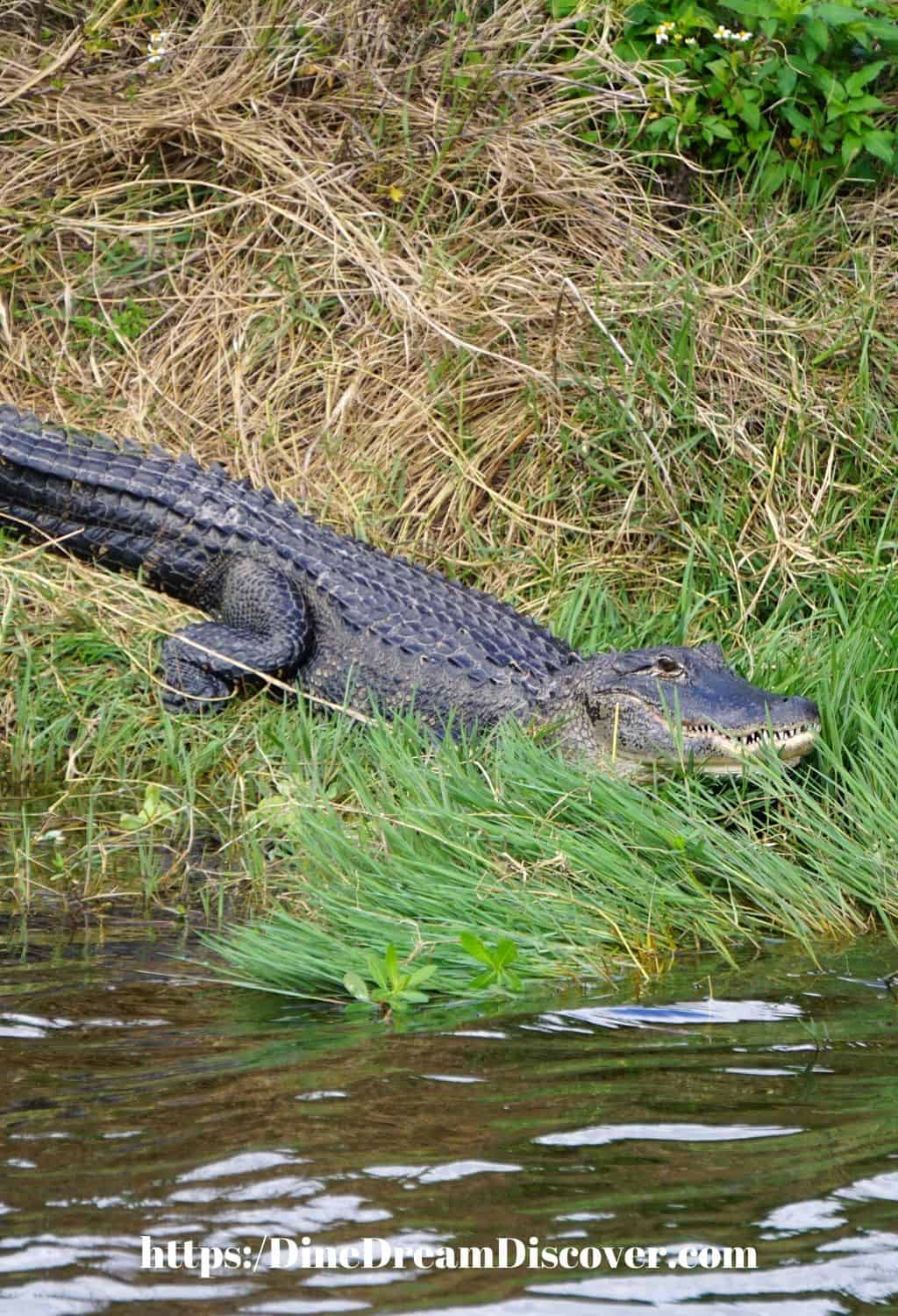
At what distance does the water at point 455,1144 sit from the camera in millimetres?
2078

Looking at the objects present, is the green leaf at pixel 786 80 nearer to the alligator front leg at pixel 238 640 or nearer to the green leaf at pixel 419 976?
the alligator front leg at pixel 238 640

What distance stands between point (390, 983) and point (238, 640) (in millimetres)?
2386

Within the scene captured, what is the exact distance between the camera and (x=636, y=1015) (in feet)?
10.2

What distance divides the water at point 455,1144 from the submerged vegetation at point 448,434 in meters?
0.34

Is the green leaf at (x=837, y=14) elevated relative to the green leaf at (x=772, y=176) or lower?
elevated

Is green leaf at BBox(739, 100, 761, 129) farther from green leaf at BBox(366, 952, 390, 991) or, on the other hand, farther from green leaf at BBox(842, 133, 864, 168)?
green leaf at BBox(366, 952, 390, 991)

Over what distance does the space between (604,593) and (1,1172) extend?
11.6 feet

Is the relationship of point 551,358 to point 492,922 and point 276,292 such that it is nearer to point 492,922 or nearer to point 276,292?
point 276,292

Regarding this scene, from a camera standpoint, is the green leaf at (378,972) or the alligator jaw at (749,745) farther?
the alligator jaw at (749,745)

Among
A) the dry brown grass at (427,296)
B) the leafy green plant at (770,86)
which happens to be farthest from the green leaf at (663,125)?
the dry brown grass at (427,296)

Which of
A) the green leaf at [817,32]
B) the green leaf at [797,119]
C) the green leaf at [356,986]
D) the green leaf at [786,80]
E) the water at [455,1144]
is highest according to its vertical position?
the green leaf at [817,32]

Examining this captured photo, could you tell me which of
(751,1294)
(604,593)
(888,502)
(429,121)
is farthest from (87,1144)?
(429,121)

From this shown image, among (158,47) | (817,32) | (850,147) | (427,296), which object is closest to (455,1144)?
(427,296)

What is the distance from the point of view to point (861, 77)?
6125 millimetres
